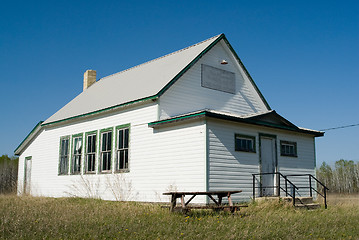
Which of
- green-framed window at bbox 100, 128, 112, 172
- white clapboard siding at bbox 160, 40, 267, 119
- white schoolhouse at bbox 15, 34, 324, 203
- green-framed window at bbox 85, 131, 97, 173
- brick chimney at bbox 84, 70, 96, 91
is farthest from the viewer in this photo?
brick chimney at bbox 84, 70, 96, 91

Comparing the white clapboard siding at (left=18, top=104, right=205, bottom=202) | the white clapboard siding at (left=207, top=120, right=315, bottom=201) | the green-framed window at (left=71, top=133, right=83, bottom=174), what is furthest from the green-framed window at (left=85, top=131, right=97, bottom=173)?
the white clapboard siding at (left=207, top=120, right=315, bottom=201)

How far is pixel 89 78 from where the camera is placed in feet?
88.9

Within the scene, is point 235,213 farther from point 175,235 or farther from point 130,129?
point 130,129

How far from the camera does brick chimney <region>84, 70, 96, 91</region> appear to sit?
27016mm

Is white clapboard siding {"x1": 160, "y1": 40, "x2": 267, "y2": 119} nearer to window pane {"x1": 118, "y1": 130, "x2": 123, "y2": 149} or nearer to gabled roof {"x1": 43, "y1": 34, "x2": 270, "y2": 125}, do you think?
gabled roof {"x1": 43, "y1": 34, "x2": 270, "y2": 125}

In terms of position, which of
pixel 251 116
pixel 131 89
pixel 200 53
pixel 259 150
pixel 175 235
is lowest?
pixel 175 235

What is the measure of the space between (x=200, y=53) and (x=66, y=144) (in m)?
9.46

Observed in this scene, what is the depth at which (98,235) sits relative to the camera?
8.75 m

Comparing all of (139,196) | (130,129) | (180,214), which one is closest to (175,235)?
(180,214)

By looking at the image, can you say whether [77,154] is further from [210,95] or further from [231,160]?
[231,160]

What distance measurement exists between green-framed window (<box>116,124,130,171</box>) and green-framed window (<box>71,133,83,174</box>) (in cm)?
345

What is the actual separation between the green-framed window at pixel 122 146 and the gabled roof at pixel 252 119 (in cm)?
205

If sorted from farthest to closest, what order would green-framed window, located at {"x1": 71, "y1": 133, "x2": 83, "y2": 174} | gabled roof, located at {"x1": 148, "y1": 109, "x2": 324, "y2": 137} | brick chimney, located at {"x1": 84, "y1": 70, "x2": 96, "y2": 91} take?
brick chimney, located at {"x1": 84, "y1": 70, "x2": 96, "y2": 91} < green-framed window, located at {"x1": 71, "y1": 133, "x2": 83, "y2": 174} < gabled roof, located at {"x1": 148, "y1": 109, "x2": 324, "y2": 137}

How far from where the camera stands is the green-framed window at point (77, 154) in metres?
20.8
